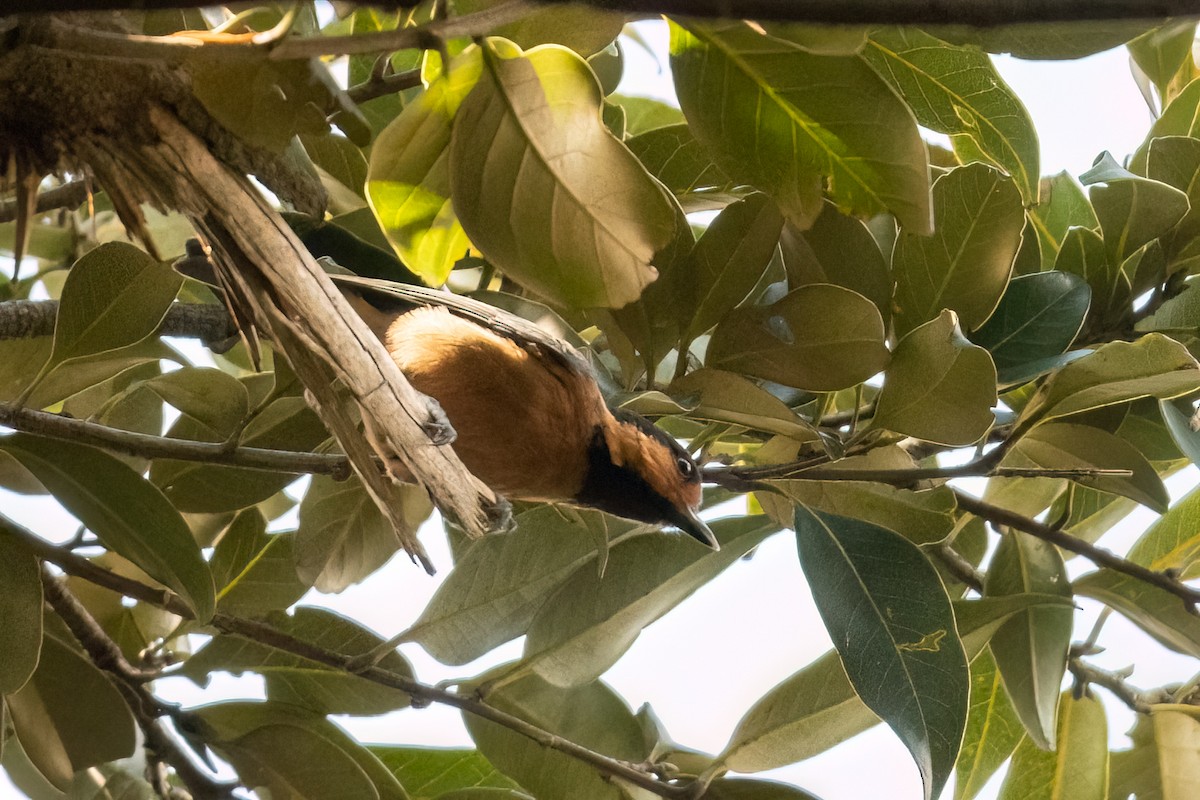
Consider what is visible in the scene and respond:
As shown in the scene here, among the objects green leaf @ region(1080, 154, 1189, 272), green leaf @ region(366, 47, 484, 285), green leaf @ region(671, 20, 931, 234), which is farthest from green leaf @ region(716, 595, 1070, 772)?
green leaf @ region(366, 47, 484, 285)

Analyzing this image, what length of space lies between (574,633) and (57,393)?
680mm

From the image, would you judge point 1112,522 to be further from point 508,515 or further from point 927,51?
A: point 508,515

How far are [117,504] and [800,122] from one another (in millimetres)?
796

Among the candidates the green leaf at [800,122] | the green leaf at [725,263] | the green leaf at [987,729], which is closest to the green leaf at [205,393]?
the green leaf at [725,263]

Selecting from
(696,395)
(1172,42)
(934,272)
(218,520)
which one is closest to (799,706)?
(696,395)

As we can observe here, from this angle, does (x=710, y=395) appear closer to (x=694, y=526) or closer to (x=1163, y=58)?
(x=694, y=526)

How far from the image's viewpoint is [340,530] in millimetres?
1410

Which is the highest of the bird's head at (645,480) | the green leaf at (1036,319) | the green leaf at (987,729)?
the green leaf at (1036,319)

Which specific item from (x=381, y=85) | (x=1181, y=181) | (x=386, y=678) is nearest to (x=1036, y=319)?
(x=1181, y=181)

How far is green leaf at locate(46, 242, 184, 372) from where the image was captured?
3.69ft

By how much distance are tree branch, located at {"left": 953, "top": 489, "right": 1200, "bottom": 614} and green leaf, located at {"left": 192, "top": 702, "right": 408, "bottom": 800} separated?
0.83m

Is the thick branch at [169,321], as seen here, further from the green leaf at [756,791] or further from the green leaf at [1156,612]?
the green leaf at [1156,612]

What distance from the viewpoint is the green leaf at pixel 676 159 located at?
127 cm

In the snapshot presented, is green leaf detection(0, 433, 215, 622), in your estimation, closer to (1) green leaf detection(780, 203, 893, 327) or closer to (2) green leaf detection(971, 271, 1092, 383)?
(1) green leaf detection(780, 203, 893, 327)
